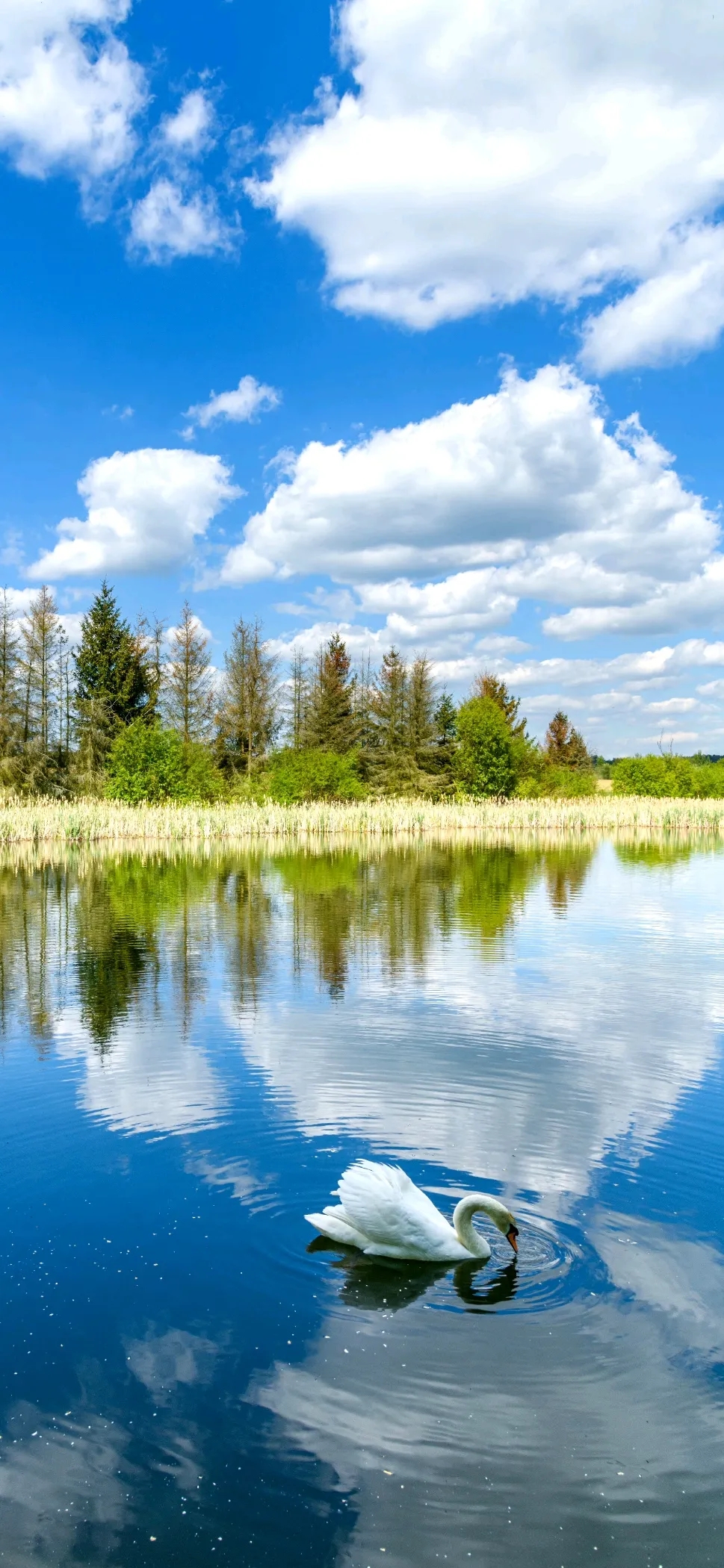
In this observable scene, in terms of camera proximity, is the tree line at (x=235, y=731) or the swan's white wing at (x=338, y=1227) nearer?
the swan's white wing at (x=338, y=1227)

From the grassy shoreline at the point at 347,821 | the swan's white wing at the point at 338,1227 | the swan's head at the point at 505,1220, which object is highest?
the grassy shoreline at the point at 347,821

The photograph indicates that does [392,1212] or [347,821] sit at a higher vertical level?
[347,821]

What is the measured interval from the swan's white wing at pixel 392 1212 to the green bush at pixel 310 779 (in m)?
39.8

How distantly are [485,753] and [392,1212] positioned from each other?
5244cm

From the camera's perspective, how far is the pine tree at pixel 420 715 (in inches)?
2302

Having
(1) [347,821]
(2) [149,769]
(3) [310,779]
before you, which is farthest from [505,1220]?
(3) [310,779]

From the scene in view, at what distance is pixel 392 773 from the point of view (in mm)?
57312

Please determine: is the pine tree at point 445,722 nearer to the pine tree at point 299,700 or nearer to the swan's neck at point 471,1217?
the pine tree at point 299,700

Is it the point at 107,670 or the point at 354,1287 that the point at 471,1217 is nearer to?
the point at 354,1287

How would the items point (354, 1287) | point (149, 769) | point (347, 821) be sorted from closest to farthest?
point (354, 1287) < point (347, 821) < point (149, 769)

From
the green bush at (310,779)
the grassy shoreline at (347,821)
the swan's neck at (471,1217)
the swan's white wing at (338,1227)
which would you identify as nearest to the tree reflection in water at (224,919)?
the swan's white wing at (338,1227)

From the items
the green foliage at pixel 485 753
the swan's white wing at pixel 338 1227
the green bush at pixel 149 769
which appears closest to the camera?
the swan's white wing at pixel 338 1227

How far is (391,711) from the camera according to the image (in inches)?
2341

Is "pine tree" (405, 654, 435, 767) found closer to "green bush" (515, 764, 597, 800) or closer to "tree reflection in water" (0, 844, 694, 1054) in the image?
"green bush" (515, 764, 597, 800)
